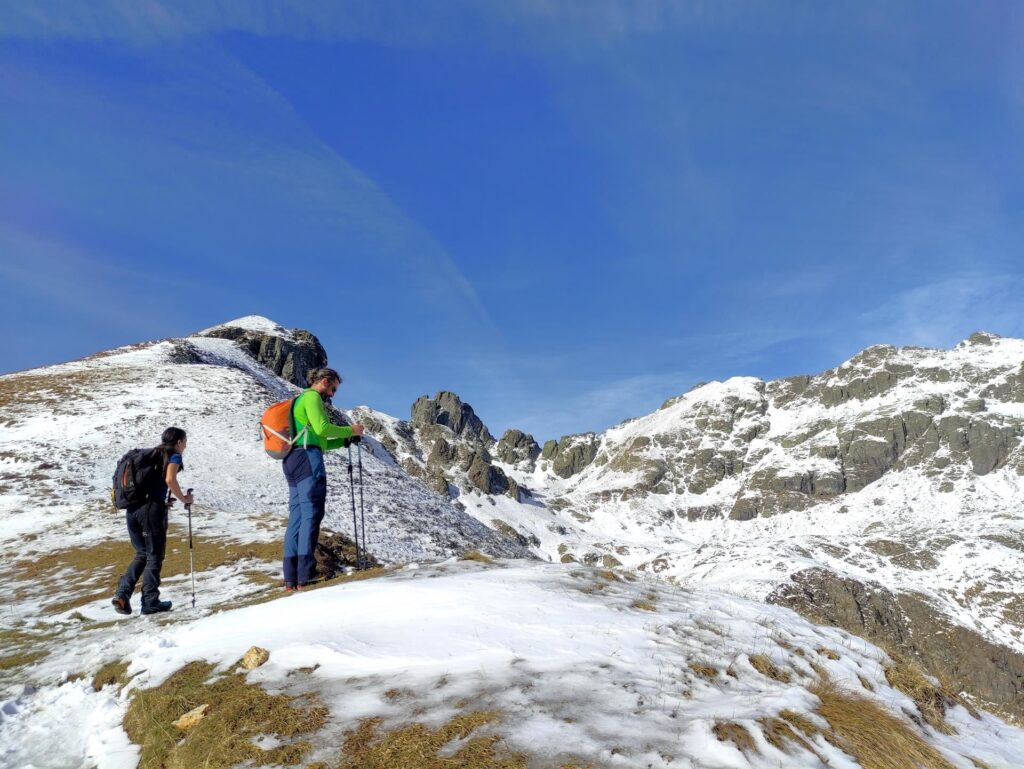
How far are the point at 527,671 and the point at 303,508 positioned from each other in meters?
5.81

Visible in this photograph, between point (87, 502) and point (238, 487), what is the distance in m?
5.64

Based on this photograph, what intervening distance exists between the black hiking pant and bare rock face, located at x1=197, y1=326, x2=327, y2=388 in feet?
226

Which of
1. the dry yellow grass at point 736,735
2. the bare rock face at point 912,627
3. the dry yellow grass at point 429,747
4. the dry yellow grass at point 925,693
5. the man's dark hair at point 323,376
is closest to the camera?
the dry yellow grass at point 429,747

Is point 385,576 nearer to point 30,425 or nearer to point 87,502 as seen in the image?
point 87,502

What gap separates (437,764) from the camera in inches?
156

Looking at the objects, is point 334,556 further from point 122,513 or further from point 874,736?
point 874,736

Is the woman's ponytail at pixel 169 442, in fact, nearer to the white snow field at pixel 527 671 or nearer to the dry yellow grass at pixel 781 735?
the white snow field at pixel 527 671

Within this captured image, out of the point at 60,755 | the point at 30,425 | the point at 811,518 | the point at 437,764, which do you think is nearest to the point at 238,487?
the point at 30,425

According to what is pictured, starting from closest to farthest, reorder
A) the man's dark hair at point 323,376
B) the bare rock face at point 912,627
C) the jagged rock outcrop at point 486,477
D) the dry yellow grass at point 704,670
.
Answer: the dry yellow grass at point 704,670 < the man's dark hair at point 323,376 < the bare rock face at point 912,627 < the jagged rock outcrop at point 486,477

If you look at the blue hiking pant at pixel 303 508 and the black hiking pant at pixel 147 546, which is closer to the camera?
the blue hiking pant at pixel 303 508

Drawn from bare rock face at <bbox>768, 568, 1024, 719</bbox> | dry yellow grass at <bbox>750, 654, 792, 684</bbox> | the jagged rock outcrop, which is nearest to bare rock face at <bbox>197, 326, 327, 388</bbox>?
bare rock face at <bbox>768, 568, 1024, 719</bbox>

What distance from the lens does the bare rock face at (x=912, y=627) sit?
72000mm

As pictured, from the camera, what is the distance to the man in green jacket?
389 inches

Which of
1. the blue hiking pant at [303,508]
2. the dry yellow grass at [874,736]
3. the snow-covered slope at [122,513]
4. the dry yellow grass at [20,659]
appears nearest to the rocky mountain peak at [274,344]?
the snow-covered slope at [122,513]
